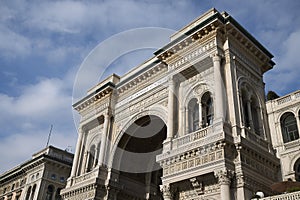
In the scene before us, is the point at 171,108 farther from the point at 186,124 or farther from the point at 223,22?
the point at 223,22

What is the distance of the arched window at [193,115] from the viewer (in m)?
20.0

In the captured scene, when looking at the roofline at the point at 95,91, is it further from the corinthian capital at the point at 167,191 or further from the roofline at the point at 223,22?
the corinthian capital at the point at 167,191

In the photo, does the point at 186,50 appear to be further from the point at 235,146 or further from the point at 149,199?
the point at 149,199

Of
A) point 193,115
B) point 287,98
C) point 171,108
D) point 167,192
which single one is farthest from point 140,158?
point 287,98

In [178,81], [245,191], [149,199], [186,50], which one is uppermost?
[186,50]

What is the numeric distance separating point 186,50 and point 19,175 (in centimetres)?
3246

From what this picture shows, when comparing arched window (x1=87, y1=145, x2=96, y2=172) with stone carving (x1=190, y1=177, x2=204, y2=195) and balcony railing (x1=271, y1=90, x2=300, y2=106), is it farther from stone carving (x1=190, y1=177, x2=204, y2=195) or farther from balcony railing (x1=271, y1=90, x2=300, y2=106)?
balcony railing (x1=271, y1=90, x2=300, y2=106)

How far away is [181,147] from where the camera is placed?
18.2 m

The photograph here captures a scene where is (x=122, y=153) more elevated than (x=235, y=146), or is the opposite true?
(x=122, y=153)

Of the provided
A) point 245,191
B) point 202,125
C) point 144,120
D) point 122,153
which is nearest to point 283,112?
point 202,125

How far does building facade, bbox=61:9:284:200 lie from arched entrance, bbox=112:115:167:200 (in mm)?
84

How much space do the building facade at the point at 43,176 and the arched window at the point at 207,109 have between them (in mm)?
25355

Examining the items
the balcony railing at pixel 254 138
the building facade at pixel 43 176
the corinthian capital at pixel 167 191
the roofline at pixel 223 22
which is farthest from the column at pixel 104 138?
the building facade at pixel 43 176

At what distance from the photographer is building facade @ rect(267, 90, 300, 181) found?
58.1 feet
